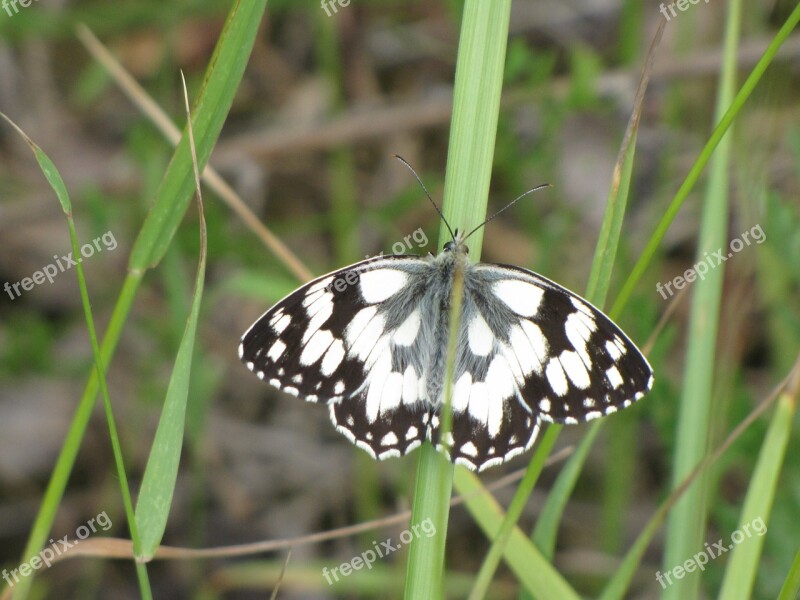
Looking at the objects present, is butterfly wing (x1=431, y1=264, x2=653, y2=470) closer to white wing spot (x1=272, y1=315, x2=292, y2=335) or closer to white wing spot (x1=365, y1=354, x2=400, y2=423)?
white wing spot (x1=365, y1=354, x2=400, y2=423)

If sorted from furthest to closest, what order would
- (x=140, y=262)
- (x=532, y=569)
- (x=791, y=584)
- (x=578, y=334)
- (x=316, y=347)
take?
(x=316, y=347) → (x=578, y=334) → (x=532, y=569) → (x=140, y=262) → (x=791, y=584)

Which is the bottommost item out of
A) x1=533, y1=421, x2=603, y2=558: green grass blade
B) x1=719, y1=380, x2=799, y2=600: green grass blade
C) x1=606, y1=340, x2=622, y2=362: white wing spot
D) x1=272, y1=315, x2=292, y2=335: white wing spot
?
x1=719, y1=380, x2=799, y2=600: green grass blade

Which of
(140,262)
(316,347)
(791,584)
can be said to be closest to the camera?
(791,584)

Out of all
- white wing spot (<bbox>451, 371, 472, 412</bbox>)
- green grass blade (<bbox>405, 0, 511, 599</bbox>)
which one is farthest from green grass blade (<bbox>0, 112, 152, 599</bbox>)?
white wing spot (<bbox>451, 371, 472, 412</bbox>)

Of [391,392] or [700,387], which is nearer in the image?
[700,387]

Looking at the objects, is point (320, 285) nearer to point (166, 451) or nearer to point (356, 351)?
point (356, 351)

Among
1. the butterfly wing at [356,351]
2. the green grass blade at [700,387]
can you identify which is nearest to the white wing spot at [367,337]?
the butterfly wing at [356,351]

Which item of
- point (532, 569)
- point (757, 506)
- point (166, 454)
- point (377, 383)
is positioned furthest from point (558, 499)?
point (166, 454)

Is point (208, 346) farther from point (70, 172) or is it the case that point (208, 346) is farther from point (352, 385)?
point (352, 385)
